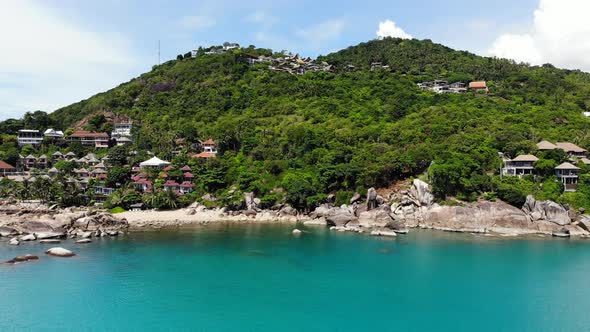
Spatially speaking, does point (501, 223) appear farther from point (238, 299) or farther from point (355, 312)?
point (238, 299)

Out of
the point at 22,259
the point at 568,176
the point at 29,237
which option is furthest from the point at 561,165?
the point at 29,237

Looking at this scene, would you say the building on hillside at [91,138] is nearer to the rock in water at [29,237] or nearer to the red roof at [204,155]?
the red roof at [204,155]

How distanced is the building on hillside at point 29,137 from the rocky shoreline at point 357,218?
2512cm

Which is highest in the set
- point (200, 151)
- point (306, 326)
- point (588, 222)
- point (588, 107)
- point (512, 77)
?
point (512, 77)

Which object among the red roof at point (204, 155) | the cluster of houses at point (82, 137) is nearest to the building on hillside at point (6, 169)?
the cluster of houses at point (82, 137)

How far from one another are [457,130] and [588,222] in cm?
1836

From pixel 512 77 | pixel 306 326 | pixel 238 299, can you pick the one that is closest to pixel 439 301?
pixel 306 326

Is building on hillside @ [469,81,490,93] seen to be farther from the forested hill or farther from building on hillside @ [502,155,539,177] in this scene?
building on hillside @ [502,155,539,177]

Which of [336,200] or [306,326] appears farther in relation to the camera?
[336,200]

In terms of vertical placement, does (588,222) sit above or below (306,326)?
above

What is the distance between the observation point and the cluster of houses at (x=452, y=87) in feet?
243

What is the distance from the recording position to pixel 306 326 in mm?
18609

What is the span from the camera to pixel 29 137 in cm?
6462

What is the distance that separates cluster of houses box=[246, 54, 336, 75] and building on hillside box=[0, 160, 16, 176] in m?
55.6
